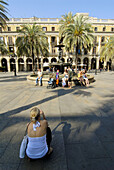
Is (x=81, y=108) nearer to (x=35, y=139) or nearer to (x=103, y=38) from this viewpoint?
(x=35, y=139)

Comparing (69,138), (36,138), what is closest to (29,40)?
(69,138)

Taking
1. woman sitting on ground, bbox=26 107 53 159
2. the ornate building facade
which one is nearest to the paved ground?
woman sitting on ground, bbox=26 107 53 159

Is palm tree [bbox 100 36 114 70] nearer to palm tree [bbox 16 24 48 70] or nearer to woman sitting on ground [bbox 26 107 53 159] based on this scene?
palm tree [bbox 16 24 48 70]

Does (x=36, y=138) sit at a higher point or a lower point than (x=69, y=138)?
higher

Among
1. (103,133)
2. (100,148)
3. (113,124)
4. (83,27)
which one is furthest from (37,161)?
(83,27)

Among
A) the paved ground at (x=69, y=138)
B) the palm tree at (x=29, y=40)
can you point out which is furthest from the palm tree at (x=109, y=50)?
the paved ground at (x=69, y=138)

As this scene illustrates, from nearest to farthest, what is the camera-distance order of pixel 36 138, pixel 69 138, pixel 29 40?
pixel 36 138
pixel 69 138
pixel 29 40

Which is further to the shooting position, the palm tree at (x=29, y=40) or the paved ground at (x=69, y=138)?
the palm tree at (x=29, y=40)

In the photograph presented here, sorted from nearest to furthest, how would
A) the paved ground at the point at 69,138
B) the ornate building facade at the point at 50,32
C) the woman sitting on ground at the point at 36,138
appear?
the woman sitting on ground at the point at 36,138, the paved ground at the point at 69,138, the ornate building facade at the point at 50,32

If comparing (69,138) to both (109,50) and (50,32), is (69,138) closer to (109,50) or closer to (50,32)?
(109,50)

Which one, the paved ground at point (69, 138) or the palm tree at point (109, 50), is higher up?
the palm tree at point (109, 50)

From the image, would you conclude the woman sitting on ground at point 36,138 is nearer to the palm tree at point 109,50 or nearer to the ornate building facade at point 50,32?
the palm tree at point 109,50

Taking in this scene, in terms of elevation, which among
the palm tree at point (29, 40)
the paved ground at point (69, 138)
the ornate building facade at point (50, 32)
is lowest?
the paved ground at point (69, 138)

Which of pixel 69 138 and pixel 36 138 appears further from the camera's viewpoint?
pixel 69 138
